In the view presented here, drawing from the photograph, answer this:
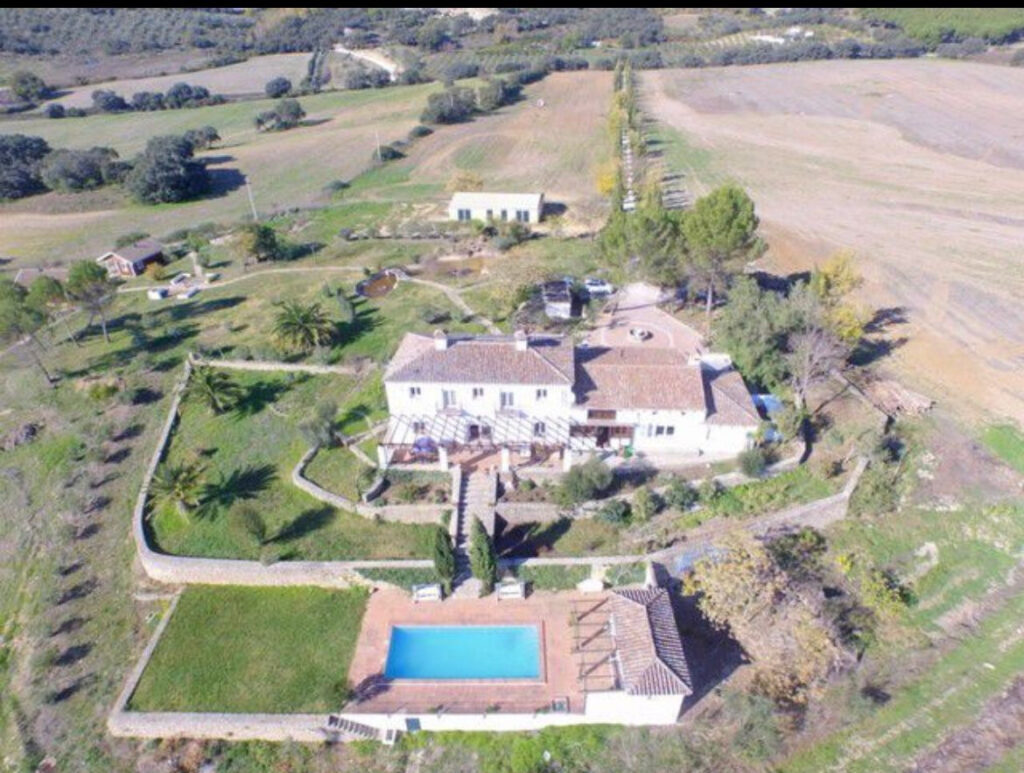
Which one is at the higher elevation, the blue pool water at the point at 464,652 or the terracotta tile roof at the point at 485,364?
the terracotta tile roof at the point at 485,364

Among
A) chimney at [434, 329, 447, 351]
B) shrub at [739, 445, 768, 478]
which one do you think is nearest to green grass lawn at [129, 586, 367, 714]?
chimney at [434, 329, 447, 351]

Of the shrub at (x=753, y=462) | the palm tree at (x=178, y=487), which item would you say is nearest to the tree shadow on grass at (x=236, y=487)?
the palm tree at (x=178, y=487)

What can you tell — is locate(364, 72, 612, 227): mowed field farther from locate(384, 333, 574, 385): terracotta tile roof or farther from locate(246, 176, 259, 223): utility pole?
locate(384, 333, 574, 385): terracotta tile roof

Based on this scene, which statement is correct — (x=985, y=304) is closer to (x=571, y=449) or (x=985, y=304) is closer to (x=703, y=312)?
(x=703, y=312)

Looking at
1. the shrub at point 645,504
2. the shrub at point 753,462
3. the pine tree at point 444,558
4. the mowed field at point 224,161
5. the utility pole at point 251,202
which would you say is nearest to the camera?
the pine tree at point 444,558

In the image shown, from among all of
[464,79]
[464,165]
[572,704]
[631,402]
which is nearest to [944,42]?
[464,79]

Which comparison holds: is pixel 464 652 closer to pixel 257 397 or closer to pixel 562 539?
pixel 562 539

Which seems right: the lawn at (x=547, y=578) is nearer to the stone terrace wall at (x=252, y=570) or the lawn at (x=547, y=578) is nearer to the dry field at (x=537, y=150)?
the stone terrace wall at (x=252, y=570)
